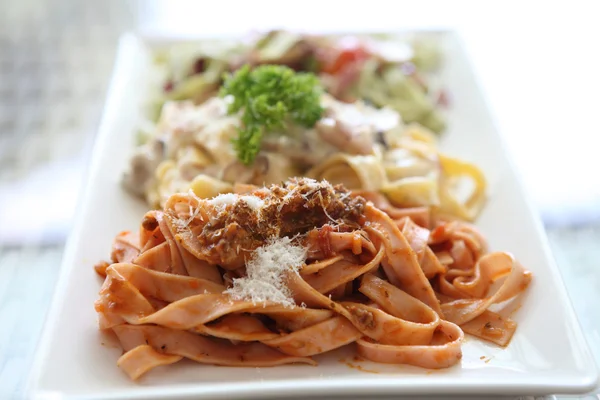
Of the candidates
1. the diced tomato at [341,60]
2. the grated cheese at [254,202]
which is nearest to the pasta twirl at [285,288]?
the grated cheese at [254,202]

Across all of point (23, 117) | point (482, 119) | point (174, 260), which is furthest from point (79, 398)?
point (23, 117)

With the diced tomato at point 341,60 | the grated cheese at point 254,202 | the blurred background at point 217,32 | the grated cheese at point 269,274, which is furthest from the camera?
the diced tomato at point 341,60

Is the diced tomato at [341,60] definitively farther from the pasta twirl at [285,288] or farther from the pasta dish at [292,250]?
the pasta twirl at [285,288]

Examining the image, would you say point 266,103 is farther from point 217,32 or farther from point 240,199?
point 217,32

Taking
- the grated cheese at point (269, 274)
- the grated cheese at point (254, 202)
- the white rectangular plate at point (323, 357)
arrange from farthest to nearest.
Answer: the grated cheese at point (254, 202) → the grated cheese at point (269, 274) → the white rectangular plate at point (323, 357)

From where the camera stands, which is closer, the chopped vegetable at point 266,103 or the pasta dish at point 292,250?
Result: the pasta dish at point 292,250

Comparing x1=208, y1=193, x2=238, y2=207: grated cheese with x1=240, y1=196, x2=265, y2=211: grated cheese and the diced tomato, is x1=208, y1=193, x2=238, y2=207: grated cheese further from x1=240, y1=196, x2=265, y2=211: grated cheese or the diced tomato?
the diced tomato
